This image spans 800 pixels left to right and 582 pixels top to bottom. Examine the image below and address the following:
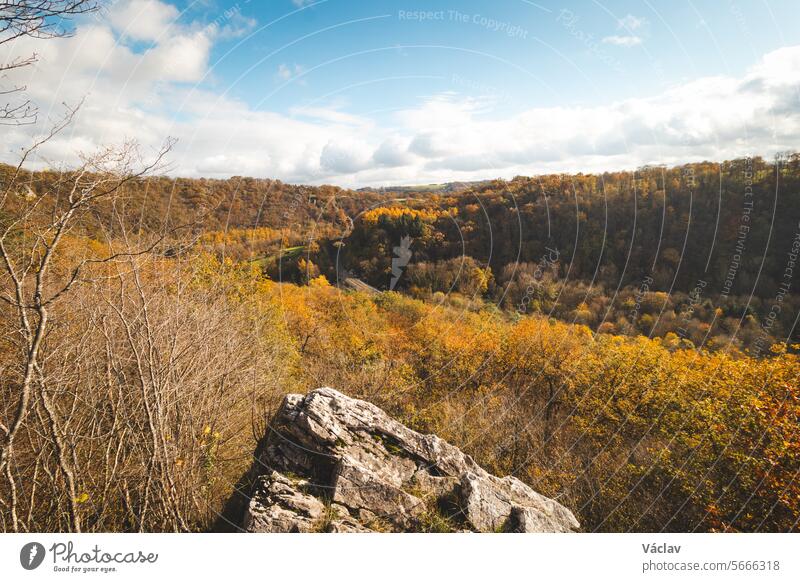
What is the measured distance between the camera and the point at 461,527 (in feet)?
21.3

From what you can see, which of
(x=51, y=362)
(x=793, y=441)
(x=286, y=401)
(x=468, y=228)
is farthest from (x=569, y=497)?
(x=468, y=228)

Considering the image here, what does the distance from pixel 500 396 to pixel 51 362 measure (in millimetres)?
23211

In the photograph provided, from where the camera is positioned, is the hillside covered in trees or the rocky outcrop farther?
the rocky outcrop

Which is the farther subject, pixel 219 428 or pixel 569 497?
pixel 569 497

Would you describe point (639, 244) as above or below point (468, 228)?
below

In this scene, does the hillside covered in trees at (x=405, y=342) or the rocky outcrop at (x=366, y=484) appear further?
the rocky outcrop at (x=366, y=484)

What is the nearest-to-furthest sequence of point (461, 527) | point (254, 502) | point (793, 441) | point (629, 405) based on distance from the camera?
point (254, 502)
point (461, 527)
point (793, 441)
point (629, 405)

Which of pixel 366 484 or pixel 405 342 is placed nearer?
pixel 366 484

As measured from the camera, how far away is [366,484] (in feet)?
21.2

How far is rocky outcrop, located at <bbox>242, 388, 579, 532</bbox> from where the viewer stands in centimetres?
588

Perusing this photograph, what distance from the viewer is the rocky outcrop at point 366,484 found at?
5883 millimetres

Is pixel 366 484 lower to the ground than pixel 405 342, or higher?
higher
